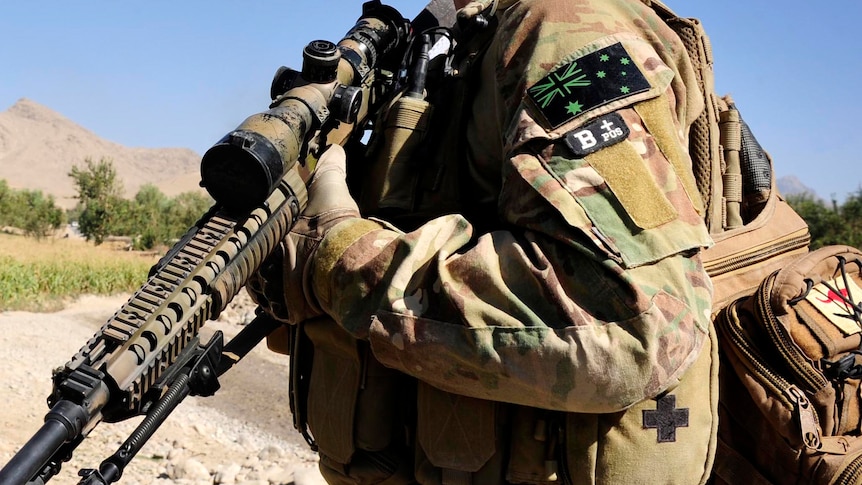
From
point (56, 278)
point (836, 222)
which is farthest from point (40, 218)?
point (836, 222)

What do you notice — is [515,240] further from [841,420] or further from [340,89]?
[841,420]

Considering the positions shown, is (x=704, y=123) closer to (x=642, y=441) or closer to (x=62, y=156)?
(x=642, y=441)

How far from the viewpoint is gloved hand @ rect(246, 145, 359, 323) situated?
79.0 inches

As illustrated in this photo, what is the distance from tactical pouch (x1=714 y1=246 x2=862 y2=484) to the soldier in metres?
0.15

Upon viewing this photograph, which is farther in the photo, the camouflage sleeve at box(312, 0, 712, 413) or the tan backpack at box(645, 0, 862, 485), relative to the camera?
the tan backpack at box(645, 0, 862, 485)

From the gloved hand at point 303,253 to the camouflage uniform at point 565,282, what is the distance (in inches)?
2.7

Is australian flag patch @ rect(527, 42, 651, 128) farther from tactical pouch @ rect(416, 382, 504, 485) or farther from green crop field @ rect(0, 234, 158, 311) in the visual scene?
green crop field @ rect(0, 234, 158, 311)

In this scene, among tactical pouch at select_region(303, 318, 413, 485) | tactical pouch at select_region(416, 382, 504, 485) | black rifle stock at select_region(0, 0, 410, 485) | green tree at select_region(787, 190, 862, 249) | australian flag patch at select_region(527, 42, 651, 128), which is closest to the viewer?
black rifle stock at select_region(0, 0, 410, 485)

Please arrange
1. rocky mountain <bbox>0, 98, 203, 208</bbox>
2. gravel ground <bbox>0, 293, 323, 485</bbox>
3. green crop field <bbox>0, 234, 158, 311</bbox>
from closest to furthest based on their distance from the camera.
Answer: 1. gravel ground <bbox>0, 293, 323, 485</bbox>
2. green crop field <bbox>0, 234, 158, 311</bbox>
3. rocky mountain <bbox>0, 98, 203, 208</bbox>

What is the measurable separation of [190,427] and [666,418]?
18.0 feet

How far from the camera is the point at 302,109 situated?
2043 mm

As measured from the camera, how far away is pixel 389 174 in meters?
2.27

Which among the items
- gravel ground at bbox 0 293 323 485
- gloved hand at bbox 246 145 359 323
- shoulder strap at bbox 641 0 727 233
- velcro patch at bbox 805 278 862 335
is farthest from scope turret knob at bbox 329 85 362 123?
gravel ground at bbox 0 293 323 485

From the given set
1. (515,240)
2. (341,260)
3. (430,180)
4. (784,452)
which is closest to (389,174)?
(430,180)
